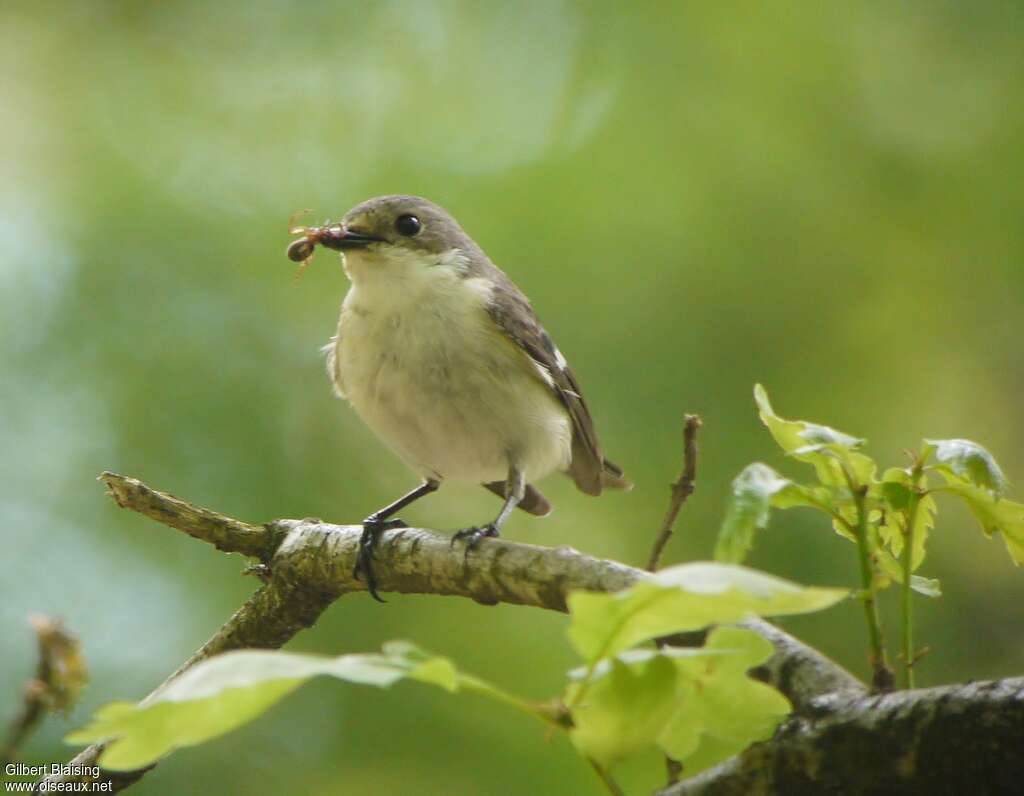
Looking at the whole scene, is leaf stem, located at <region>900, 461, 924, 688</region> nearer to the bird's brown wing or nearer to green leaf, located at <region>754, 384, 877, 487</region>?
green leaf, located at <region>754, 384, 877, 487</region>

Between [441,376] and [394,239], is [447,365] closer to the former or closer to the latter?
[441,376]

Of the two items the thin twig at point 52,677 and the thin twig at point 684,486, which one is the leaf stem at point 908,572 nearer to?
the thin twig at point 684,486

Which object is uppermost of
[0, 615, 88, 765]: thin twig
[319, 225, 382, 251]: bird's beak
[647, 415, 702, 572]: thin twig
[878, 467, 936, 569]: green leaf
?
[319, 225, 382, 251]: bird's beak

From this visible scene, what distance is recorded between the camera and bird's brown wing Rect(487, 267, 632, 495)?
455 centimetres

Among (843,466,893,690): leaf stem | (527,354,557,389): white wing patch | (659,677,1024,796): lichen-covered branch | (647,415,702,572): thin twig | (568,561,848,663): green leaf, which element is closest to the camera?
(568,561,848,663): green leaf

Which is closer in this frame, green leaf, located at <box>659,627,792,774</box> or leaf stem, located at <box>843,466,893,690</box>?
green leaf, located at <box>659,627,792,774</box>

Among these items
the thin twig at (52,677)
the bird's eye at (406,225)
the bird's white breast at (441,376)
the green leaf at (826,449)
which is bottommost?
the thin twig at (52,677)

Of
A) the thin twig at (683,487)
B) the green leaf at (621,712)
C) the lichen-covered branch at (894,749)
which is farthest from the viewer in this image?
the thin twig at (683,487)

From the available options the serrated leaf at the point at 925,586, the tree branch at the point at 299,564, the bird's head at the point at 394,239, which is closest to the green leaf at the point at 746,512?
the serrated leaf at the point at 925,586

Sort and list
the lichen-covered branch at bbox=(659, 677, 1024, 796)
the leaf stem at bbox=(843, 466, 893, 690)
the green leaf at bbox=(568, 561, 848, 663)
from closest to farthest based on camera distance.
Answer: the green leaf at bbox=(568, 561, 848, 663), the lichen-covered branch at bbox=(659, 677, 1024, 796), the leaf stem at bbox=(843, 466, 893, 690)

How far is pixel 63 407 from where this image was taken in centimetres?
580

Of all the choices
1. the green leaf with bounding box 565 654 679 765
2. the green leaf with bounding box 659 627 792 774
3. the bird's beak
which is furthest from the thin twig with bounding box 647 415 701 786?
the bird's beak

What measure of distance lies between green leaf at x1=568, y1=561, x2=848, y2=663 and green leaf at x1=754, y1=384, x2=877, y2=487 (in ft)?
1.73

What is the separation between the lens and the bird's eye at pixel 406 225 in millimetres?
4668
